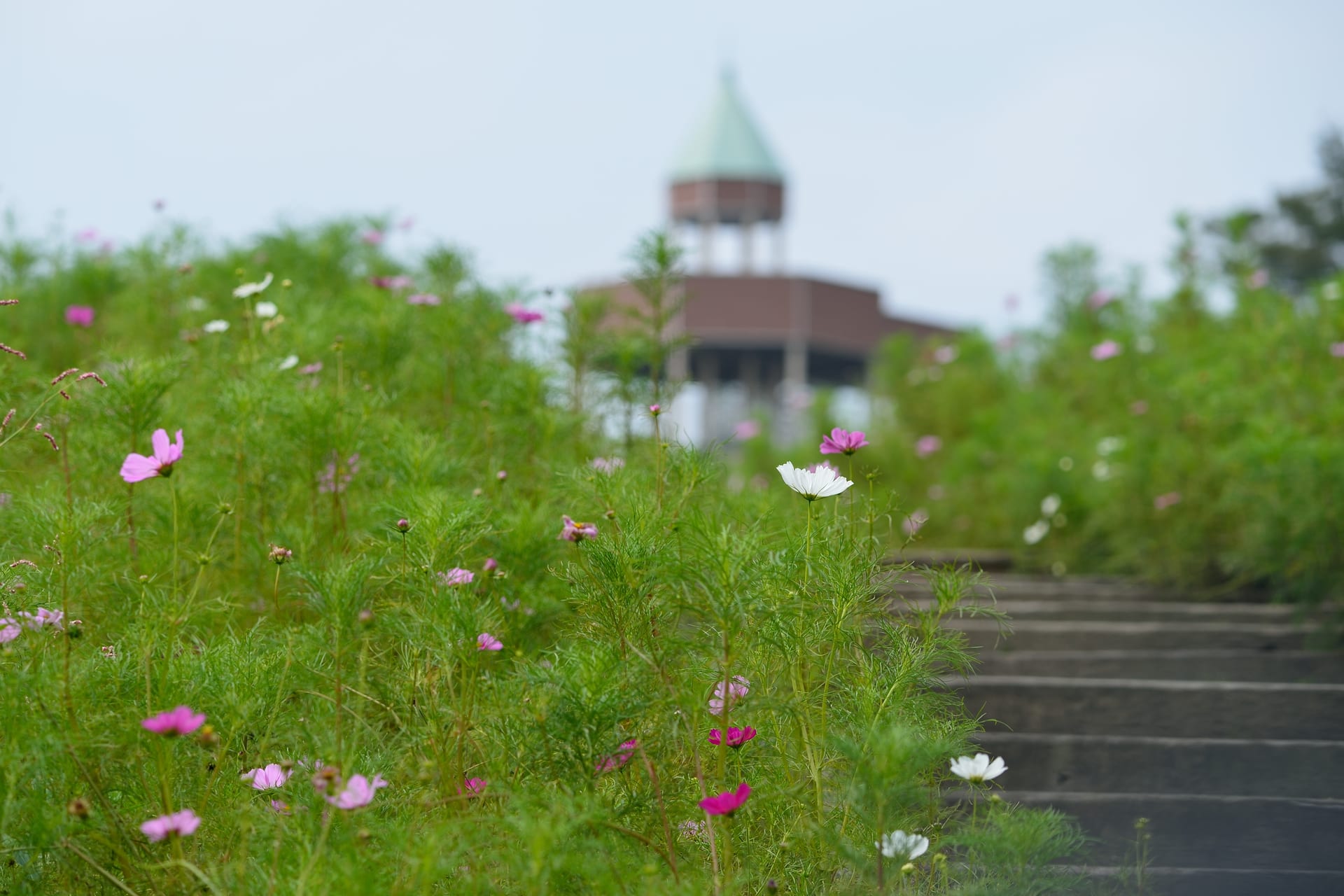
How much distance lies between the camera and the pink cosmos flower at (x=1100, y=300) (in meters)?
8.17

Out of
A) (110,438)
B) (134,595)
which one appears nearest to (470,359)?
(110,438)

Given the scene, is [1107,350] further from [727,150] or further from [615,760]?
[727,150]

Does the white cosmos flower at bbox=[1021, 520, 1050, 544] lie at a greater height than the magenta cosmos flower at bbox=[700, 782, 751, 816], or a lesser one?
lesser

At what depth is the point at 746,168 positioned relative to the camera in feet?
66.6

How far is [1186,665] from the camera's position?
13.4 ft

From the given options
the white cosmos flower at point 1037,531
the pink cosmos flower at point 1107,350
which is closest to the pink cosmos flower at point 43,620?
the white cosmos flower at point 1037,531

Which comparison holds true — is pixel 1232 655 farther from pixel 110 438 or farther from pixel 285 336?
pixel 110 438

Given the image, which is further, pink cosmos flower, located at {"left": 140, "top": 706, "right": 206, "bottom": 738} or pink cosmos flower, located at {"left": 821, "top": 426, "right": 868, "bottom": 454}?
pink cosmos flower, located at {"left": 821, "top": 426, "right": 868, "bottom": 454}

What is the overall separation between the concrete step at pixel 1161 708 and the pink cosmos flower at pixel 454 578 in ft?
6.16

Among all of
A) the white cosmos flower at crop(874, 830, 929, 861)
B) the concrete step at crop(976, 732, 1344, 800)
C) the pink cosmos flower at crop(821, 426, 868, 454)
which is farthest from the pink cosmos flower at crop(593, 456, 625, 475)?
the concrete step at crop(976, 732, 1344, 800)

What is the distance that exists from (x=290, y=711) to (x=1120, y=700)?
2.53 meters

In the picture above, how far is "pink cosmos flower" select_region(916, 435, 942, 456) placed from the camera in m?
8.09

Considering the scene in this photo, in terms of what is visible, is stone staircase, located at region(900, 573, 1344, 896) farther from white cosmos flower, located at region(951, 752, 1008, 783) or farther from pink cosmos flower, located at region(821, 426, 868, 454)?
pink cosmos flower, located at region(821, 426, 868, 454)

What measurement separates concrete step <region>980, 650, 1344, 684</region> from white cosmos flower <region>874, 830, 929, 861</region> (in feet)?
7.35
